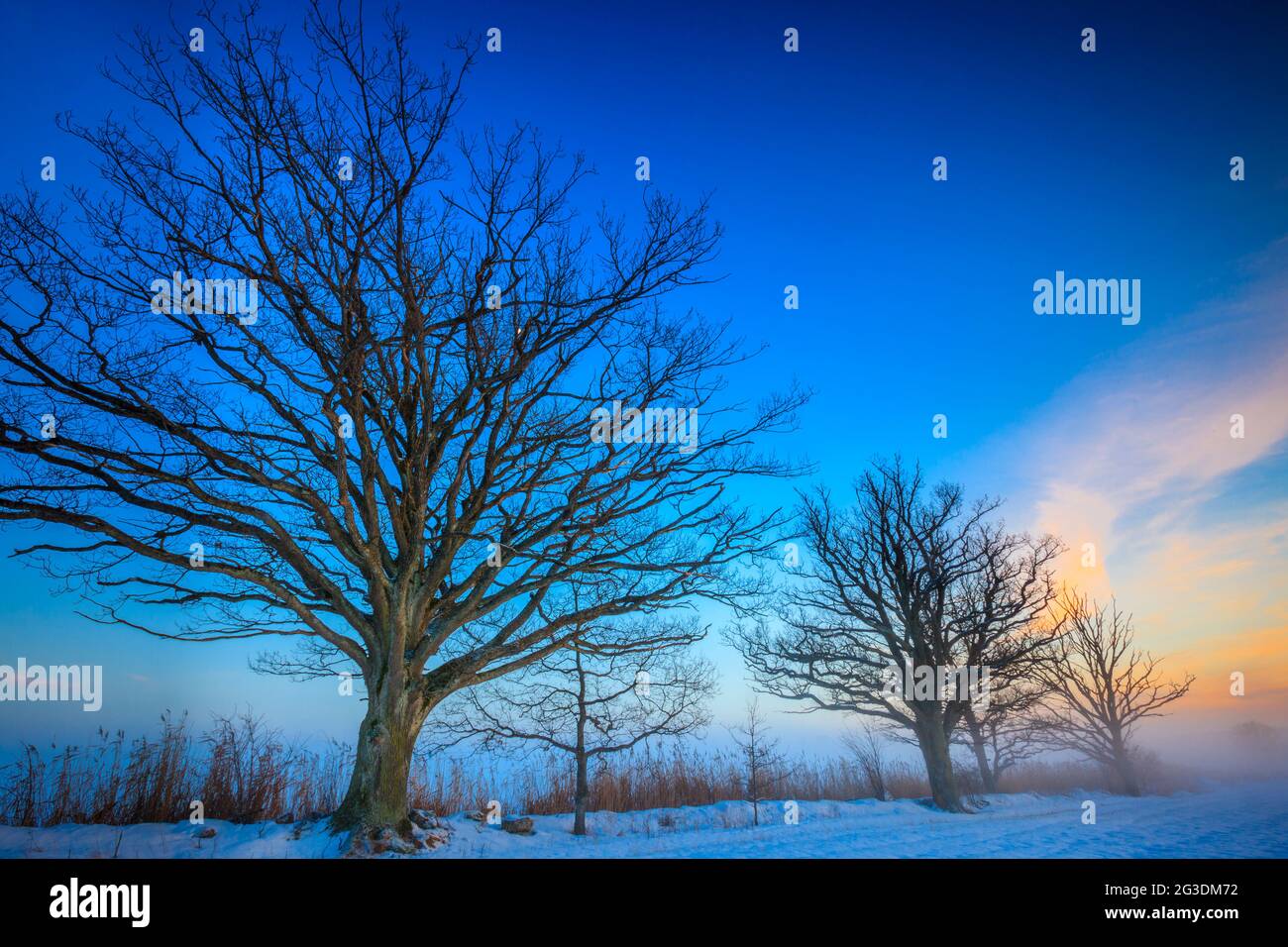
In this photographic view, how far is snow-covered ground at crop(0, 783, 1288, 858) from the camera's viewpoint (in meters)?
8.47

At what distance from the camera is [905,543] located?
20.6 meters

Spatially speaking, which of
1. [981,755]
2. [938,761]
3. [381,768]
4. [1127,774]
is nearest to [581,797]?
[381,768]

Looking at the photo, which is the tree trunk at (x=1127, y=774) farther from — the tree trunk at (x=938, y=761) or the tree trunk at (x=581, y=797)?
the tree trunk at (x=581, y=797)

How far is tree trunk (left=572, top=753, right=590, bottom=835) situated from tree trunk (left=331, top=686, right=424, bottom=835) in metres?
3.67

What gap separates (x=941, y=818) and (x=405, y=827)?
42.1ft

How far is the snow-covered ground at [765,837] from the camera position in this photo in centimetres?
847

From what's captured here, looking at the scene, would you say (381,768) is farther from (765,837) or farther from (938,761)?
(938,761)

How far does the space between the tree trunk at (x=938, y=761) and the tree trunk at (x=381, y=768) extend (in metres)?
14.8

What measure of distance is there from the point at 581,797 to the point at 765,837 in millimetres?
3617

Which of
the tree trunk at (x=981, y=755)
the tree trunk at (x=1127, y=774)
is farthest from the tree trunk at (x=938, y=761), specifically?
the tree trunk at (x=1127, y=774)

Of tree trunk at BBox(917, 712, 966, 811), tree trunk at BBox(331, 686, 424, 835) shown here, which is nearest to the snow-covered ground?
tree trunk at BBox(331, 686, 424, 835)
